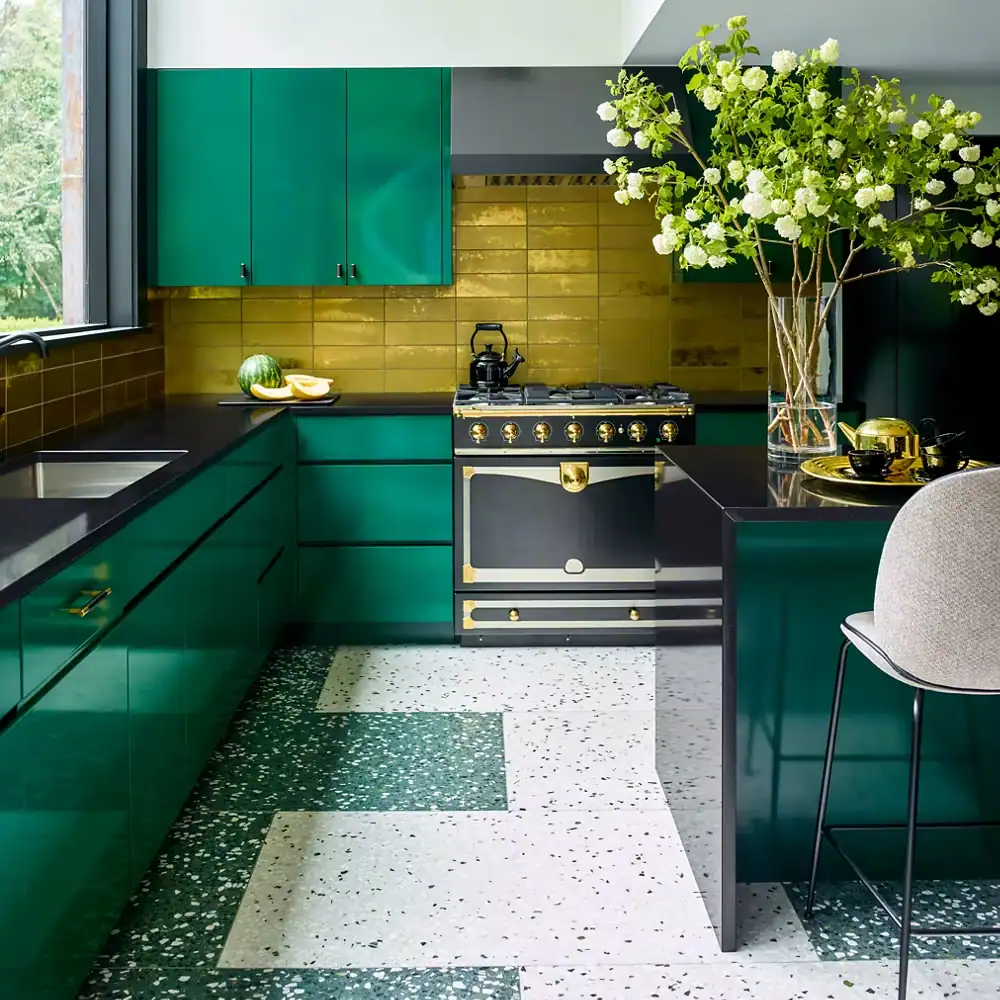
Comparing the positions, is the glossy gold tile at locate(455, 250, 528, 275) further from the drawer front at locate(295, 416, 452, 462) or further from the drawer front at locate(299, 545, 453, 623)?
the drawer front at locate(299, 545, 453, 623)

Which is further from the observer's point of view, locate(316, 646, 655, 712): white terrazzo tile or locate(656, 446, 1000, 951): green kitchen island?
locate(316, 646, 655, 712): white terrazzo tile

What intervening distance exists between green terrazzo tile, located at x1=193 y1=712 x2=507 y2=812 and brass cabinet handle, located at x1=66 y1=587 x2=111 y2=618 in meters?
1.09

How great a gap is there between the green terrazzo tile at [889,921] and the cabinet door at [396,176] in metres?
2.89

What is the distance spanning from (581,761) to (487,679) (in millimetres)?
841

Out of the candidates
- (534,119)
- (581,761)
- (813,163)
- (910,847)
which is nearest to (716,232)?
(813,163)

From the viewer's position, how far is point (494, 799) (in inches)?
126

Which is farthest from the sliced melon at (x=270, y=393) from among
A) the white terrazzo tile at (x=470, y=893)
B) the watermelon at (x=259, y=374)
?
the white terrazzo tile at (x=470, y=893)

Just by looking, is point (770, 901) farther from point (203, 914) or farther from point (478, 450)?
point (478, 450)

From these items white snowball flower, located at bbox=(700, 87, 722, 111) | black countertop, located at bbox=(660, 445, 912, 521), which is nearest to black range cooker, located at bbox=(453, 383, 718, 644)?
black countertop, located at bbox=(660, 445, 912, 521)

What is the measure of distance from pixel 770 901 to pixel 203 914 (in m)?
1.18

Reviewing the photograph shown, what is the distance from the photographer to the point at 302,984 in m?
2.30

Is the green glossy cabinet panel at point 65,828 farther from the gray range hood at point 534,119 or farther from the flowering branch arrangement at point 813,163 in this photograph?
the gray range hood at point 534,119

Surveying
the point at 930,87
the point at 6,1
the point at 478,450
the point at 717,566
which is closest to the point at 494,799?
the point at 717,566

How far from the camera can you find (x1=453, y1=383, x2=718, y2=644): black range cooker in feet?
14.9
